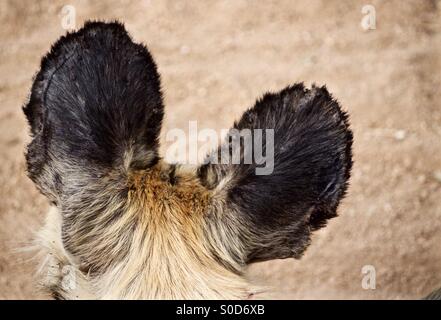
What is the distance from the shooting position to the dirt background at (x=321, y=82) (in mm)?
3055

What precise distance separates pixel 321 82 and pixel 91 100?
1884mm

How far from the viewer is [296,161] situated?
4.46 ft

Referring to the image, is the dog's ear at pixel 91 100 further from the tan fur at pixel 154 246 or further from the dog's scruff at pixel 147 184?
the tan fur at pixel 154 246

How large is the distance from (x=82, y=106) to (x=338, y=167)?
0.50m

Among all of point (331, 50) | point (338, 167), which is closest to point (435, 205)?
point (331, 50)

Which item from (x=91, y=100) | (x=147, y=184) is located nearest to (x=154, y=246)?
(x=147, y=184)

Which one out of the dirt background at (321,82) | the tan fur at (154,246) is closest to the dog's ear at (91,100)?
the tan fur at (154,246)

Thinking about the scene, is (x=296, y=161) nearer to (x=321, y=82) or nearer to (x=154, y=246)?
(x=154, y=246)

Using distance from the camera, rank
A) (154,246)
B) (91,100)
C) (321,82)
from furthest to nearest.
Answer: (321,82)
(154,246)
(91,100)

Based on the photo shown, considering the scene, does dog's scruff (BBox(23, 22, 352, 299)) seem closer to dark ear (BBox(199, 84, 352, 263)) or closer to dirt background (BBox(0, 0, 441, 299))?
dark ear (BBox(199, 84, 352, 263))

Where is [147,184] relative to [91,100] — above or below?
below

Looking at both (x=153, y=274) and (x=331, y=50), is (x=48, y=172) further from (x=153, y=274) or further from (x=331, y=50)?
(x=331, y=50)

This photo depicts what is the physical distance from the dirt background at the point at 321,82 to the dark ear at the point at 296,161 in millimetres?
1654

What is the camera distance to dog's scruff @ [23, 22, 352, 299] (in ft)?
4.33
